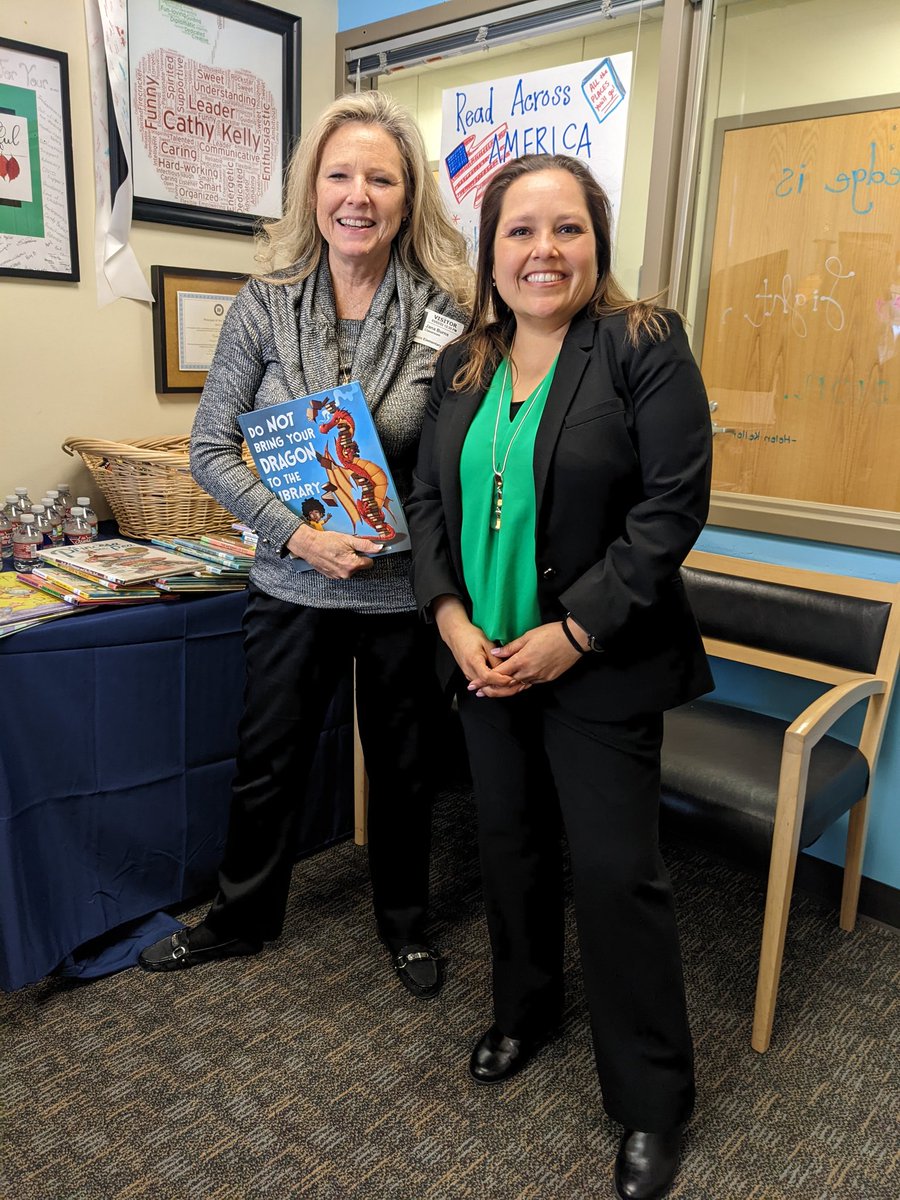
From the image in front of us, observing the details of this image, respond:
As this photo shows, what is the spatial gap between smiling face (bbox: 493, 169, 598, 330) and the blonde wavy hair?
360mm

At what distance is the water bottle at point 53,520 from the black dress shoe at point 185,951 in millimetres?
925

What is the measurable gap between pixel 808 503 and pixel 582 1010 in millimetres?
1209

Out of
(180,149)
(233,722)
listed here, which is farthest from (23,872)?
(180,149)

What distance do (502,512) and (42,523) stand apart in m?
1.26

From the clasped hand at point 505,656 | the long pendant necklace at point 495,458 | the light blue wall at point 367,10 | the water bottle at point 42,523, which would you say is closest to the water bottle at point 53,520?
the water bottle at point 42,523

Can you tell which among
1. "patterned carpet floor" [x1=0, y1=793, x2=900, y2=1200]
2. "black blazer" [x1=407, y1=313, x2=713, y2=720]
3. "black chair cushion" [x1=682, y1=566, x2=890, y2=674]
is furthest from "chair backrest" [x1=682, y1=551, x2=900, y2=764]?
"black blazer" [x1=407, y1=313, x2=713, y2=720]

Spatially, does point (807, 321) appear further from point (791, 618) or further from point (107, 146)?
point (107, 146)

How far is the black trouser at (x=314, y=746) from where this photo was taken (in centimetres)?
165

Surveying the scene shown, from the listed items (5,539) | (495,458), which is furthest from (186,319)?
(495,458)

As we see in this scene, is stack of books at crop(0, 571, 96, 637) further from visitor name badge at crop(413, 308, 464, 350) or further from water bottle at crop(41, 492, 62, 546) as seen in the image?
visitor name badge at crop(413, 308, 464, 350)

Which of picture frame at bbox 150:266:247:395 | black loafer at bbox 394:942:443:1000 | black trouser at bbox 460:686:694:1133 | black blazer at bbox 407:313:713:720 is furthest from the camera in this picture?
picture frame at bbox 150:266:247:395

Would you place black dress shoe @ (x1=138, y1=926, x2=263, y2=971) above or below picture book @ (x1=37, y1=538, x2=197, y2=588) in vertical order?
below

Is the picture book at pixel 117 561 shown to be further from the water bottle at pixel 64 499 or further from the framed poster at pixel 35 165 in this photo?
the framed poster at pixel 35 165

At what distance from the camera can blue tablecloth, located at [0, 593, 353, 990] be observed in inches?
66.4
